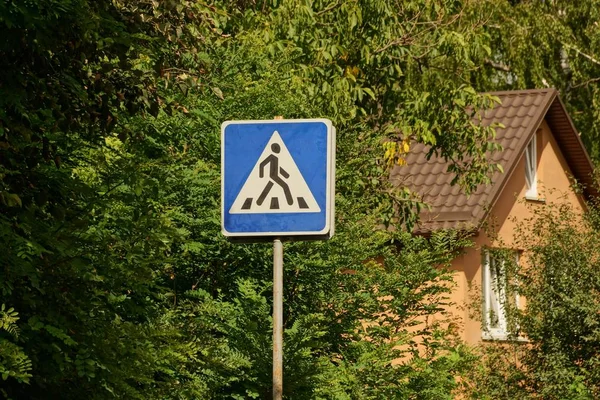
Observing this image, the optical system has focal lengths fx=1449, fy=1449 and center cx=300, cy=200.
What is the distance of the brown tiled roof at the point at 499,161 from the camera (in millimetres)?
24578

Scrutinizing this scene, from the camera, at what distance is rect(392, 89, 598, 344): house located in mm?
24547

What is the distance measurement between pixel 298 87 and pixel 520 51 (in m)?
17.7

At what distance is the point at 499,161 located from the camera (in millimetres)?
26000

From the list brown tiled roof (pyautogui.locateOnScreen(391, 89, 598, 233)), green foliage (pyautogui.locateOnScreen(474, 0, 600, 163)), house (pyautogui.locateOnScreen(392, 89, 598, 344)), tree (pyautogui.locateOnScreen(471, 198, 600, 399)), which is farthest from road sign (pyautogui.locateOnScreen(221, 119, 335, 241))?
green foliage (pyautogui.locateOnScreen(474, 0, 600, 163))

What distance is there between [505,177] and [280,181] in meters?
18.5

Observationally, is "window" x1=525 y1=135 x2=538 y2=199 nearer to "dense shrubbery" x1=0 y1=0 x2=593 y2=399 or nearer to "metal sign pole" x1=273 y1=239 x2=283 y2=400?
"dense shrubbery" x1=0 y1=0 x2=593 y2=399

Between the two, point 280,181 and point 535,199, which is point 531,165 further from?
point 280,181

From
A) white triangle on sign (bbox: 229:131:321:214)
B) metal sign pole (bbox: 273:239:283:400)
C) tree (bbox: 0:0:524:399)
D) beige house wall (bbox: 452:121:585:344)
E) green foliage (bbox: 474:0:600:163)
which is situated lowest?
metal sign pole (bbox: 273:239:283:400)

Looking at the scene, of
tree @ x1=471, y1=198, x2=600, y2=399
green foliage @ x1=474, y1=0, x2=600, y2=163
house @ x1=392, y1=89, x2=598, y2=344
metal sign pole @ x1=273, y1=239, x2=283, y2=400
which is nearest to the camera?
metal sign pole @ x1=273, y1=239, x2=283, y2=400

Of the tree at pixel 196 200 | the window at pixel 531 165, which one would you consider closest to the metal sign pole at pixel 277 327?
the tree at pixel 196 200

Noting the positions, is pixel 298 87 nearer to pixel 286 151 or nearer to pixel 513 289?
pixel 513 289

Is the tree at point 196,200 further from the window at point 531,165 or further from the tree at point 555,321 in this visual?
the window at point 531,165

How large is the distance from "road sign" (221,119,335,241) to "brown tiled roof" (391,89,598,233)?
16.6 metres

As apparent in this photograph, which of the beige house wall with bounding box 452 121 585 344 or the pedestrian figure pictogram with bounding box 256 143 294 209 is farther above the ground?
the beige house wall with bounding box 452 121 585 344
